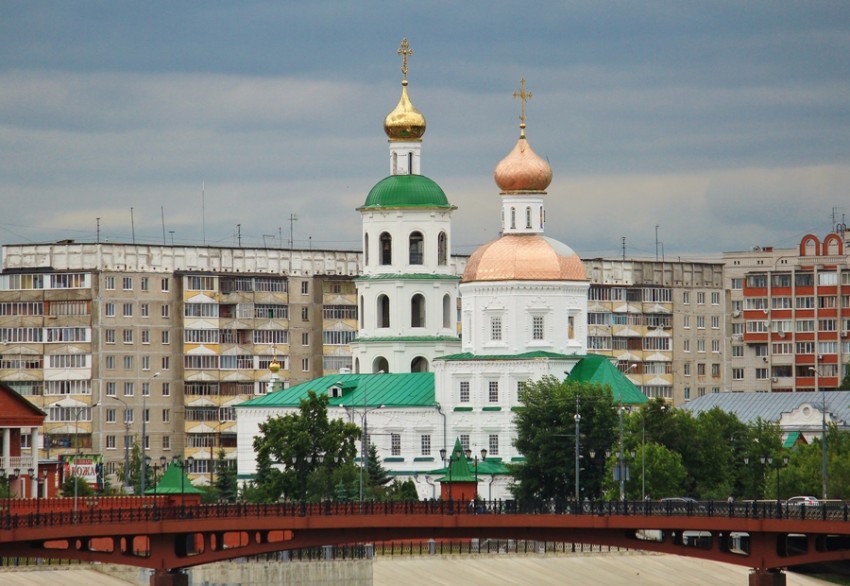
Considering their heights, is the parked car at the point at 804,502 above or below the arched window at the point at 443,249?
below

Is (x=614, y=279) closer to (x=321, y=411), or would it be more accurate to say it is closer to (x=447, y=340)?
(x=447, y=340)

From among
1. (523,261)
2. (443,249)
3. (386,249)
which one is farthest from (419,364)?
(523,261)

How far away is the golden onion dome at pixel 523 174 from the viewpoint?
126 m

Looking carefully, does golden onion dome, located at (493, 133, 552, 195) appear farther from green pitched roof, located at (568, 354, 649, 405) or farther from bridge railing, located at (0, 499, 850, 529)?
bridge railing, located at (0, 499, 850, 529)

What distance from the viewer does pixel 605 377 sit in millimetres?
123438

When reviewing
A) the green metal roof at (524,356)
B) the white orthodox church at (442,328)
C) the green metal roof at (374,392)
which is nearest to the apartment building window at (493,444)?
the white orthodox church at (442,328)

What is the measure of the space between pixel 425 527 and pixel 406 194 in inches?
2093

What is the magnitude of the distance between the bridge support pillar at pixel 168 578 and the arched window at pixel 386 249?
53.7 m

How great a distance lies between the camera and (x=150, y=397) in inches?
5871

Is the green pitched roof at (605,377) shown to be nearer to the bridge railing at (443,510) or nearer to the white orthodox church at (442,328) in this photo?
the white orthodox church at (442,328)

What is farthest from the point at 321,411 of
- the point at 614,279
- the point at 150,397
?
the point at 614,279

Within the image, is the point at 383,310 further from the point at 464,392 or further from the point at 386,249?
the point at 464,392

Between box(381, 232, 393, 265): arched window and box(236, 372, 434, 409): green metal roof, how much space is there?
611 cm

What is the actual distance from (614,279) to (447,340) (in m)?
35.0
